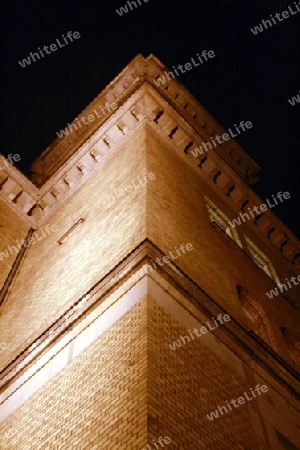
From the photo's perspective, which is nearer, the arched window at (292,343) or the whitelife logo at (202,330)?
the whitelife logo at (202,330)

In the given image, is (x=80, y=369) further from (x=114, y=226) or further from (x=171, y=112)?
(x=171, y=112)

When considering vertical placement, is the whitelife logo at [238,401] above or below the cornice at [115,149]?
below

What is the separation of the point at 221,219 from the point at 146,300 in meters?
7.31

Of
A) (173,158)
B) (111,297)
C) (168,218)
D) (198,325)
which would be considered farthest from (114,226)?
(173,158)

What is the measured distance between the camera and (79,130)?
69.6 feet

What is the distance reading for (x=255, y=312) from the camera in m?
10.6

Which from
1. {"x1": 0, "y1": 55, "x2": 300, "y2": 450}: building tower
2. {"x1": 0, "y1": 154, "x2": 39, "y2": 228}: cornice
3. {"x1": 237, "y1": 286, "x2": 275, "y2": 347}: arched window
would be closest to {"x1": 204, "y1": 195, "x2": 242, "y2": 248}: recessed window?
{"x1": 0, "y1": 55, "x2": 300, "y2": 450}: building tower

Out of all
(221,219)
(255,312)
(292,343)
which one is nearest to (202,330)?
(255,312)

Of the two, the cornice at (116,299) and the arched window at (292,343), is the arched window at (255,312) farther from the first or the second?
the cornice at (116,299)

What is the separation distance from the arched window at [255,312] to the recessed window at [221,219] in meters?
2.37

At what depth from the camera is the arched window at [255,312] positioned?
10.3m

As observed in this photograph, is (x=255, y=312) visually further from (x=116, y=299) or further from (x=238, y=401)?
(x=116, y=299)

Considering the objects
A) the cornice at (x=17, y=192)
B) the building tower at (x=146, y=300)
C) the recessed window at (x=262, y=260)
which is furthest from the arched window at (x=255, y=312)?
the cornice at (x=17, y=192)

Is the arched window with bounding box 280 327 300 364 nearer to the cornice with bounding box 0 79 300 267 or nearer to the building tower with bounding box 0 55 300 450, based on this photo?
the building tower with bounding box 0 55 300 450
